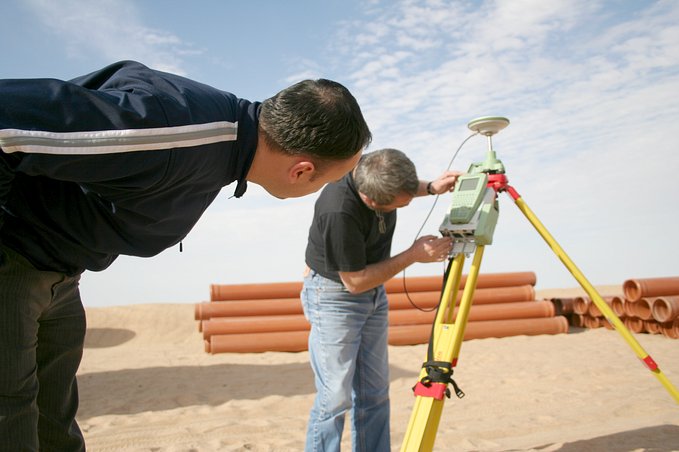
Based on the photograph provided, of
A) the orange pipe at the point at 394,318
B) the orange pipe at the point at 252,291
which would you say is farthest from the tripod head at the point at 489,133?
the orange pipe at the point at 252,291

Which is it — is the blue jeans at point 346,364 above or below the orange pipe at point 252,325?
above

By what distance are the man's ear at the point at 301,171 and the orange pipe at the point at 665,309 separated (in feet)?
24.5

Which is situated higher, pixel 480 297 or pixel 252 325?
pixel 480 297

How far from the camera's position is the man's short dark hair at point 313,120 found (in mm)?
1529

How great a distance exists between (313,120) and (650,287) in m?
7.73

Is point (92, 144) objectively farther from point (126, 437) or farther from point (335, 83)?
point (126, 437)

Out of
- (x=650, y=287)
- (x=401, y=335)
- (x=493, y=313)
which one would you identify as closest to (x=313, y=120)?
(x=401, y=335)

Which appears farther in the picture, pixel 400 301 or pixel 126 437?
pixel 400 301

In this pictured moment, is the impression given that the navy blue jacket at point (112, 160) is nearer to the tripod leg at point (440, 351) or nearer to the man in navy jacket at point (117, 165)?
the man in navy jacket at point (117, 165)

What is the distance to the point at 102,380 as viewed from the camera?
20.6 feet

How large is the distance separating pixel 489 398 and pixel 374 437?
269cm

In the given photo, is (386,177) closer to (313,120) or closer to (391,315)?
(313,120)

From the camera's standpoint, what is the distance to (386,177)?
8.85 ft

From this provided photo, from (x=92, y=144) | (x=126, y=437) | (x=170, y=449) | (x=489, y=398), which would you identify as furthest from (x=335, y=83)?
(x=489, y=398)
